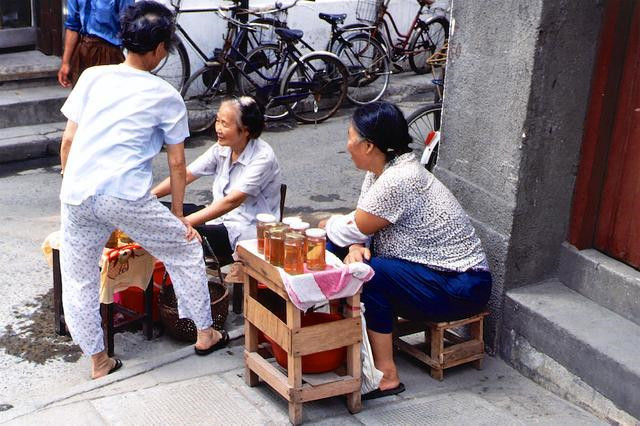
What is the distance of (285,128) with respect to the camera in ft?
32.8

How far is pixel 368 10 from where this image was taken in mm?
11438

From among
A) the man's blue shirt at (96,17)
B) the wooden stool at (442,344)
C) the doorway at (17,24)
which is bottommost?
the wooden stool at (442,344)

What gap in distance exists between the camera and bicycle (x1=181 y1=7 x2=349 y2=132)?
9609mm

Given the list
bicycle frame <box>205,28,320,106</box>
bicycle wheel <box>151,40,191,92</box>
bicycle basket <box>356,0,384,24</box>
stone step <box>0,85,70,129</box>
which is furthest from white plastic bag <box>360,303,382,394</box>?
bicycle basket <box>356,0,384,24</box>

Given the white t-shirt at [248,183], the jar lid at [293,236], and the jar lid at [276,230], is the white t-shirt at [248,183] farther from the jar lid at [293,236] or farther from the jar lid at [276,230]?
the jar lid at [293,236]

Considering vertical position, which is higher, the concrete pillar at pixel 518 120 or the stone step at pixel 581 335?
the concrete pillar at pixel 518 120

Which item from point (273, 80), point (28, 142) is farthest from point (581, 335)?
point (273, 80)

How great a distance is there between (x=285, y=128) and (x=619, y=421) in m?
6.28

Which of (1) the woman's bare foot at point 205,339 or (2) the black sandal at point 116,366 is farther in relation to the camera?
(1) the woman's bare foot at point 205,339

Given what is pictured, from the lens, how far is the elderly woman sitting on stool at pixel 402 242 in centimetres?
445

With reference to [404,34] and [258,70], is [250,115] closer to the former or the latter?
[258,70]

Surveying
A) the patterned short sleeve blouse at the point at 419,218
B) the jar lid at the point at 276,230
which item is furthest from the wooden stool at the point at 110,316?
the patterned short sleeve blouse at the point at 419,218

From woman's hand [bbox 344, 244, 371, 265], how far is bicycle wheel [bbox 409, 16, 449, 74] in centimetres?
755

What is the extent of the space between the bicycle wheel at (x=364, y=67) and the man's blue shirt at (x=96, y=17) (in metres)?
3.81
